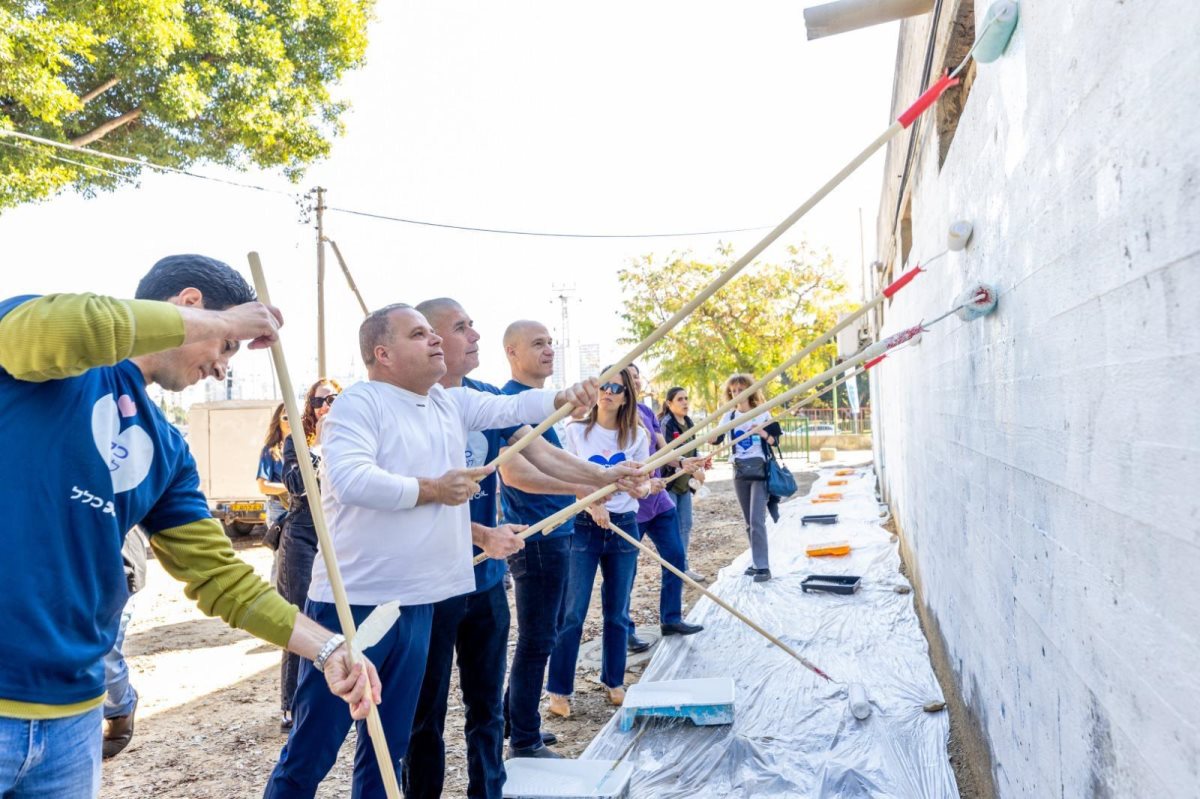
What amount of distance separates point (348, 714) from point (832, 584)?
504 cm

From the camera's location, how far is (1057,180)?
6.05 feet

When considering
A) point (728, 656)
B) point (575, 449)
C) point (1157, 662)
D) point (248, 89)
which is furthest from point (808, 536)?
point (248, 89)

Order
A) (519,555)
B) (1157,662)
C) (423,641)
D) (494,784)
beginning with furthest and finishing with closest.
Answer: (519,555)
(494,784)
(423,641)
(1157,662)

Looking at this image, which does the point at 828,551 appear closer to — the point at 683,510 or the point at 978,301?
the point at 683,510

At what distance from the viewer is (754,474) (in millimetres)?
7164

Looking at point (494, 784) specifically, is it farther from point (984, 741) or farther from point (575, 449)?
point (575, 449)

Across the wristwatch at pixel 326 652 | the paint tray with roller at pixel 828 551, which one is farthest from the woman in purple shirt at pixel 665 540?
the wristwatch at pixel 326 652

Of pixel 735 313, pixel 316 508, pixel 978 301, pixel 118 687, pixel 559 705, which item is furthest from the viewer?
pixel 735 313

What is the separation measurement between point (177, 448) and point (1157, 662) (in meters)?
1.89

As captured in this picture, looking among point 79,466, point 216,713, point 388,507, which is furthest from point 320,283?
point 79,466

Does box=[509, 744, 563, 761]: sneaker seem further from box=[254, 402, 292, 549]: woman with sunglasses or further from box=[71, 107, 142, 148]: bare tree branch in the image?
box=[71, 107, 142, 148]: bare tree branch

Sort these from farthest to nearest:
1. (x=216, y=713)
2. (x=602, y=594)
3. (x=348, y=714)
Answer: (x=216, y=713) → (x=602, y=594) → (x=348, y=714)

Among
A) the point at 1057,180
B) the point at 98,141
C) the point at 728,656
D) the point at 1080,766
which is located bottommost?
the point at 728,656

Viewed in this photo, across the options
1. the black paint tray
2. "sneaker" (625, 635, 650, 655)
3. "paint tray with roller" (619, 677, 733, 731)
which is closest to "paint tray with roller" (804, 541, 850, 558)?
the black paint tray
